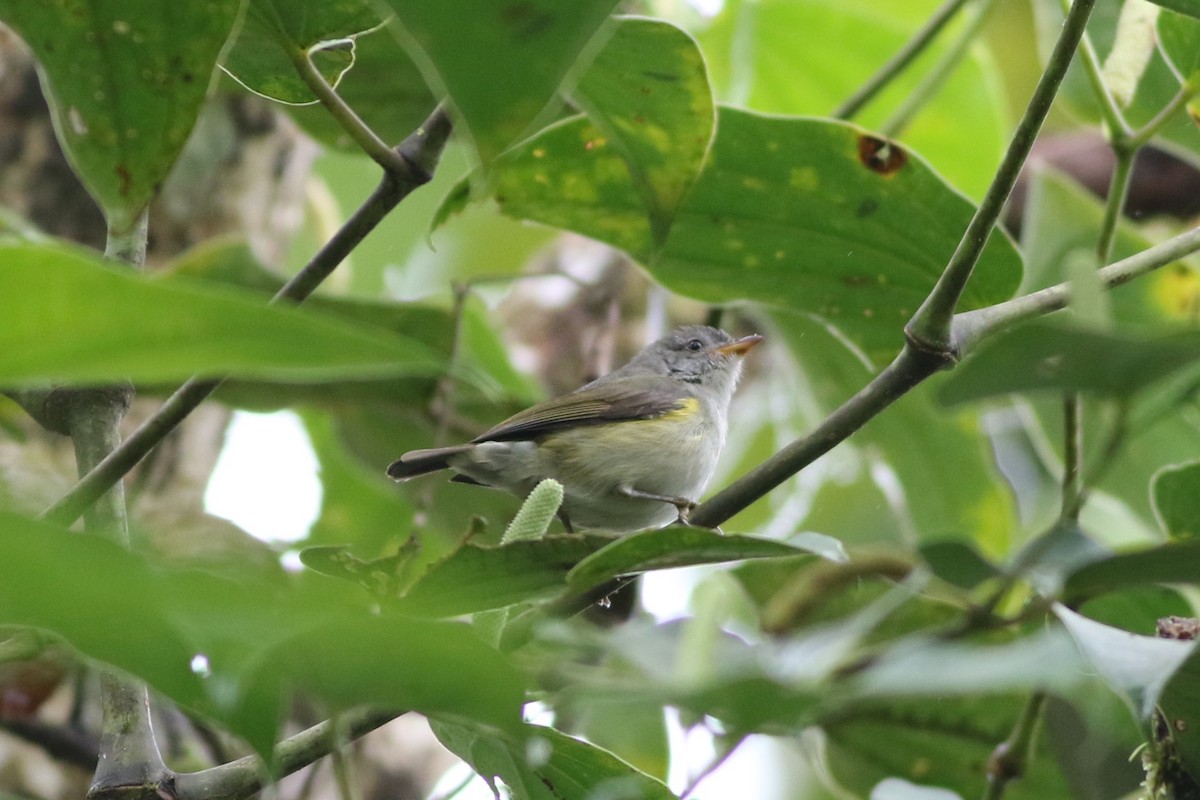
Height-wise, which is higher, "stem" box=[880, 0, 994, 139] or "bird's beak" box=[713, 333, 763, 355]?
"stem" box=[880, 0, 994, 139]

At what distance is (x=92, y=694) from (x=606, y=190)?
218cm

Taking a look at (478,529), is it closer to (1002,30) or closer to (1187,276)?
(1187,276)

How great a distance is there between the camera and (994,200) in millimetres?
1628

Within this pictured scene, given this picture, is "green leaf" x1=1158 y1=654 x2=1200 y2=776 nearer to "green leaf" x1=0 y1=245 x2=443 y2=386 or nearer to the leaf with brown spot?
the leaf with brown spot

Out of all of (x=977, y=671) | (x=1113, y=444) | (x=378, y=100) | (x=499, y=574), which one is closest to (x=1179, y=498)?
(x=1113, y=444)

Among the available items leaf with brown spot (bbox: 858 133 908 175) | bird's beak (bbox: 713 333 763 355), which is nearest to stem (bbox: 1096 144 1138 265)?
leaf with brown spot (bbox: 858 133 908 175)

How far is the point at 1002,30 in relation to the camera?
22.7 feet

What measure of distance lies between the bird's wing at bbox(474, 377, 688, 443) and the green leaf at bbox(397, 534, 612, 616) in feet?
6.72

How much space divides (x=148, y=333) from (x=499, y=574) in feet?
2.84

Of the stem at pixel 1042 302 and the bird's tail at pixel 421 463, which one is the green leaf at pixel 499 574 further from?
the bird's tail at pixel 421 463

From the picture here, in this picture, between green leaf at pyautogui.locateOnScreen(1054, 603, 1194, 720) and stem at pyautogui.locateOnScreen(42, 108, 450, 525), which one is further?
stem at pyautogui.locateOnScreen(42, 108, 450, 525)

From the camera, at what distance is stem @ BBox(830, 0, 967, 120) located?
3.40 metres

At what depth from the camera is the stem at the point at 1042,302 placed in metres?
1.78

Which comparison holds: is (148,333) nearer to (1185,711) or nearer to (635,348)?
(1185,711)
